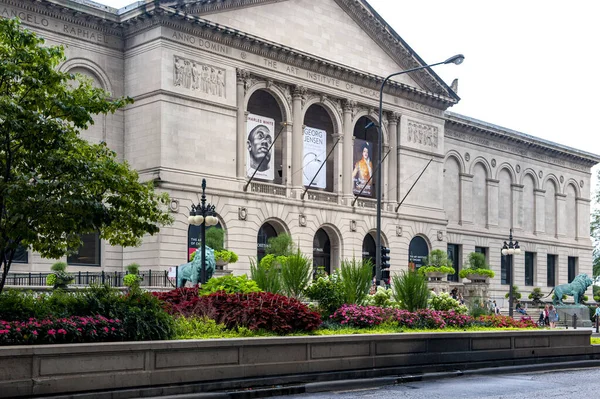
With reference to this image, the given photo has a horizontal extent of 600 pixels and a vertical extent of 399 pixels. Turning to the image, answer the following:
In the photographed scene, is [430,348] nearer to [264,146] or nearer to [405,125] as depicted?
[264,146]

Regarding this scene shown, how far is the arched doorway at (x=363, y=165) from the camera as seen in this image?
59.8 m

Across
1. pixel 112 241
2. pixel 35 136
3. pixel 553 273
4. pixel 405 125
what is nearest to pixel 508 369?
pixel 112 241

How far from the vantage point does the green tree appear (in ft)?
57.7

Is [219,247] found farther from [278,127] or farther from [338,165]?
[338,165]

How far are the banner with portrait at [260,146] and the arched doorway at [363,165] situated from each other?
7455mm

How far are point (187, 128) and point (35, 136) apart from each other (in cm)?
3064

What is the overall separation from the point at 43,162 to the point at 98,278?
2731 centimetres

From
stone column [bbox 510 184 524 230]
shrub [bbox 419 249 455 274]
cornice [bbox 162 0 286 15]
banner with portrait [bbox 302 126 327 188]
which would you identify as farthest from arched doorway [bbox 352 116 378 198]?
stone column [bbox 510 184 524 230]

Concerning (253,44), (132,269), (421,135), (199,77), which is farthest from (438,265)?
(132,269)

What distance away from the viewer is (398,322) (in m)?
23.4

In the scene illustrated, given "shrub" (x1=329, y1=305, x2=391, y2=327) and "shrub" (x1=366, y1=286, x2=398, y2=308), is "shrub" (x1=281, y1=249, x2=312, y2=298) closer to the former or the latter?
"shrub" (x1=329, y1=305, x2=391, y2=327)

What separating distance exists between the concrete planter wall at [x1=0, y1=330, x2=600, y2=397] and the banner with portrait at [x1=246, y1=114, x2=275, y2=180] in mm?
30480

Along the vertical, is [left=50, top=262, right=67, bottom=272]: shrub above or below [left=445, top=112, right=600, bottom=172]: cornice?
below

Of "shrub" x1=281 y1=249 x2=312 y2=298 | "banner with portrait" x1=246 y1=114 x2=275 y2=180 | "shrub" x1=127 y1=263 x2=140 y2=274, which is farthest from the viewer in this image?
"banner with portrait" x1=246 y1=114 x2=275 y2=180
